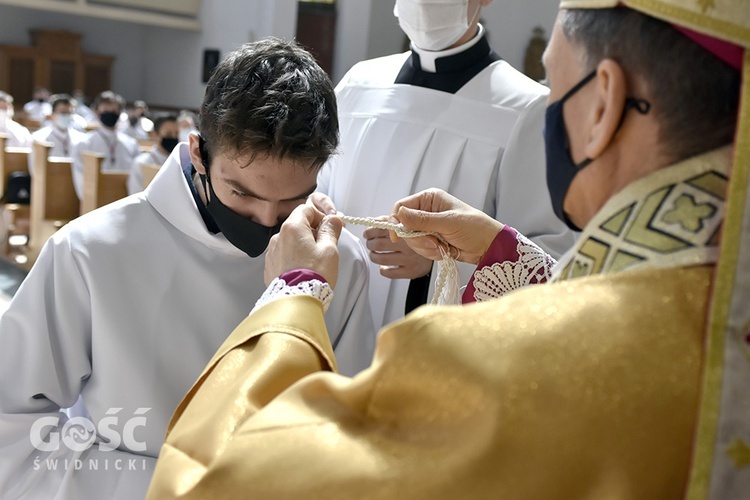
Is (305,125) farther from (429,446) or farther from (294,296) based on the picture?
(429,446)

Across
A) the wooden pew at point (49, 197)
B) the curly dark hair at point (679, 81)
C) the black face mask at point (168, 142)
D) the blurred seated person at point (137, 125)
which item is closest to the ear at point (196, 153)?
the curly dark hair at point (679, 81)

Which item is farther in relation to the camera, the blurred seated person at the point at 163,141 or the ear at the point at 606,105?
the blurred seated person at the point at 163,141

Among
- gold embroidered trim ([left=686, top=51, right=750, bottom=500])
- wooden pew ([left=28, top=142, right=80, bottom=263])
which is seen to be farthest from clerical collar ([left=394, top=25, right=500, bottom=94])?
wooden pew ([left=28, top=142, right=80, bottom=263])

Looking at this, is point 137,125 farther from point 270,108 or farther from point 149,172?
point 270,108

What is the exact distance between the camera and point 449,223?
174 centimetres

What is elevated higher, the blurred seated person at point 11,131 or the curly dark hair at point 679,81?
the curly dark hair at point 679,81

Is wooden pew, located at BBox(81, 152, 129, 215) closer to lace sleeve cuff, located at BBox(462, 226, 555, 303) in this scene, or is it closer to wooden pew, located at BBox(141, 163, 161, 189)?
wooden pew, located at BBox(141, 163, 161, 189)

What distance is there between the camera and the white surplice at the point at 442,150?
7.54 ft

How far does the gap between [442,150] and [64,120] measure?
1090 cm

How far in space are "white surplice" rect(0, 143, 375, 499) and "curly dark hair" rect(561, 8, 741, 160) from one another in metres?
1.31

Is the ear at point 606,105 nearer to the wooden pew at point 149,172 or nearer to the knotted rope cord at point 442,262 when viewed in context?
the knotted rope cord at point 442,262

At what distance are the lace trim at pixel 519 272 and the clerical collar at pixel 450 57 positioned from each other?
0.95 m

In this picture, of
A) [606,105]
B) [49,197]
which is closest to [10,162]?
[49,197]

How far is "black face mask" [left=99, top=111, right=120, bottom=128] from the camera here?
10871 mm
